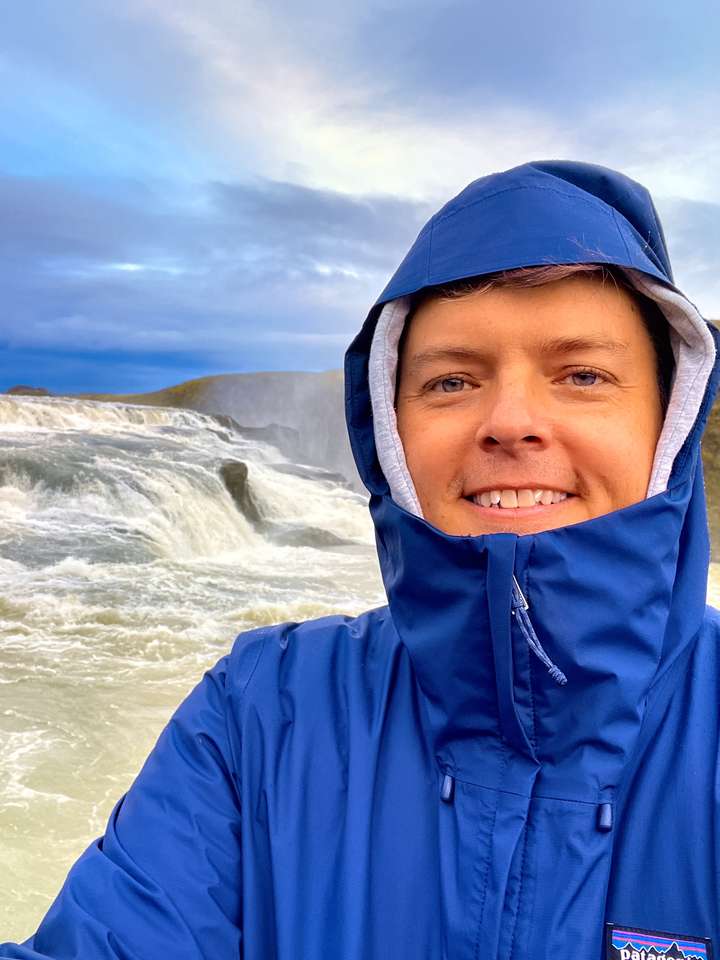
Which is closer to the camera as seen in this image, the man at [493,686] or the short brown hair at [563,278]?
the man at [493,686]

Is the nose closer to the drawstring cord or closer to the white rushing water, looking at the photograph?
the drawstring cord

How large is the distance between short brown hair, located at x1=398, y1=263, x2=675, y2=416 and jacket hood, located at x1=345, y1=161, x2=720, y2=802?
0.02 metres

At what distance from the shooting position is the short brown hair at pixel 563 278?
4.41 feet

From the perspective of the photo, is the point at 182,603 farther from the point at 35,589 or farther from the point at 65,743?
the point at 65,743

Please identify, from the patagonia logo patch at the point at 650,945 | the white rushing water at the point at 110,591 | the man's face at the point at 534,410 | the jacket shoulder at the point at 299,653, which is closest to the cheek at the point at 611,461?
the man's face at the point at 534,410

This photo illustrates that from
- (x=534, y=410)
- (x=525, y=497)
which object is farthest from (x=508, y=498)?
(x=534, y=410)

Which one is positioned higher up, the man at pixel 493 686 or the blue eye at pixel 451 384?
the blue eye at pixel 451 384

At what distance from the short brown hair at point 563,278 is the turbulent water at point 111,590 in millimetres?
3462

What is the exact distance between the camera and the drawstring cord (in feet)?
3.96

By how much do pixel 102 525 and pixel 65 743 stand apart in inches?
244

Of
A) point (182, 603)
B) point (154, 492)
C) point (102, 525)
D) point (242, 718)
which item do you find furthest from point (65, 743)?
point (154, 492)

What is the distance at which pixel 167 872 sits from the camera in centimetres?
127

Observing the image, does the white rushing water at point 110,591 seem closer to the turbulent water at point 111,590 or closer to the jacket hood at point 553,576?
the turbulent water at point 111,590

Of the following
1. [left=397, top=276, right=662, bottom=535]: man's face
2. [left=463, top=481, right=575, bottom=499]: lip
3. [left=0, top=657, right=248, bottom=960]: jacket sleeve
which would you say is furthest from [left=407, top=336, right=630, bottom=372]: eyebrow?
[left=0, top=657, right=248, bottom=960]: jacket sleeve
